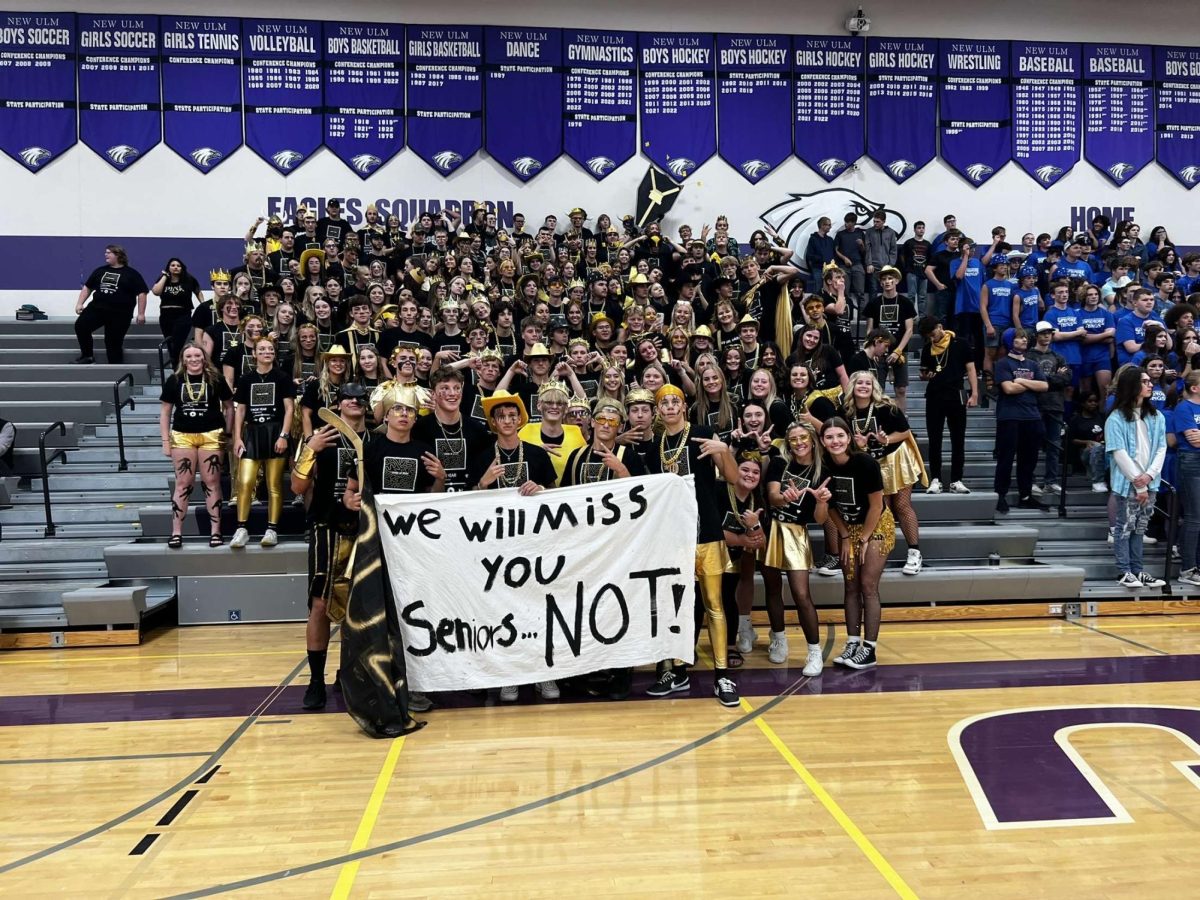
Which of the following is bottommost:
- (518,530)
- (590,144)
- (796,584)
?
(796,584)

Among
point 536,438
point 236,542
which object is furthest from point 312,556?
point 236,542

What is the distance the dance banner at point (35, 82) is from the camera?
1625 cm

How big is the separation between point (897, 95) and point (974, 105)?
5.10 ft

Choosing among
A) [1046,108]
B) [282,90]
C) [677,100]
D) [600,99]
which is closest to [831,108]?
[677,100]

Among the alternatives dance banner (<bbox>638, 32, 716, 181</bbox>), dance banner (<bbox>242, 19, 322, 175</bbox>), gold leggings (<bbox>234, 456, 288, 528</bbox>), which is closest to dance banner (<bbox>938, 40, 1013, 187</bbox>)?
dance banner (<bbox>638, 32, 716, 181</bbox>)

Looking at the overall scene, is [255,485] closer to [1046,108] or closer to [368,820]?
[368,820]

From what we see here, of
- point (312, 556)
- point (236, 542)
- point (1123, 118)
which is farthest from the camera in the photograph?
point (1123, 118)

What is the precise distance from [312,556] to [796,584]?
3358 mm

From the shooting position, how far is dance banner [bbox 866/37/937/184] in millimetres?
17953

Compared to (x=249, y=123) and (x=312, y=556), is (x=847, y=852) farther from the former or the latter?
(x=249, y=123)

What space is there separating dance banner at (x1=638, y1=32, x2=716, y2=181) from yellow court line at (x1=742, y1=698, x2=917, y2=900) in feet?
45.2

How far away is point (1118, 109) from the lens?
18.4m

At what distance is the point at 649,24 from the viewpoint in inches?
694

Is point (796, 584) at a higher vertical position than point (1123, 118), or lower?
lower
